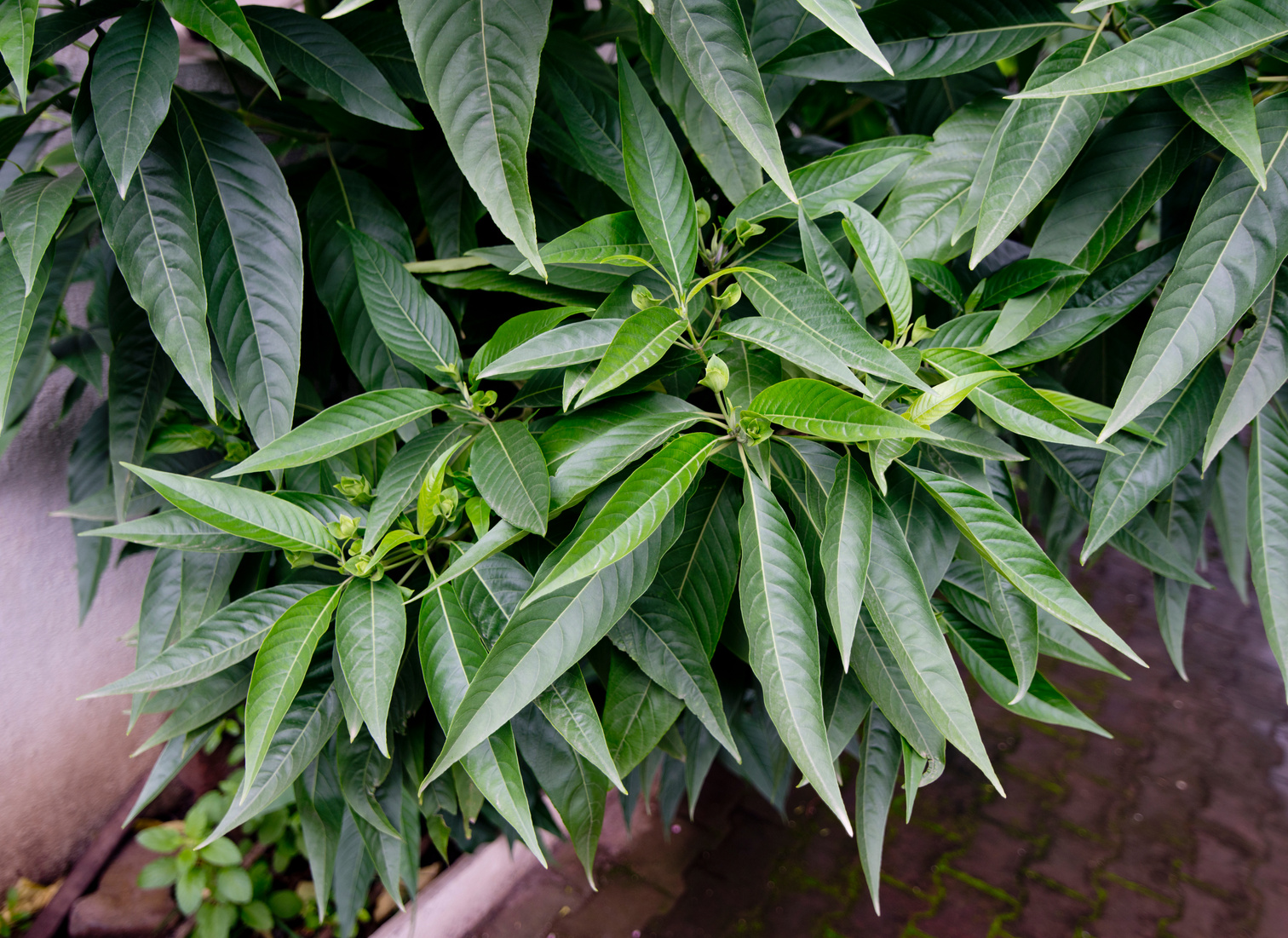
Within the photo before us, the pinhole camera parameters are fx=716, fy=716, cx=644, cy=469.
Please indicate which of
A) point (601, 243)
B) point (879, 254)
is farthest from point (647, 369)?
point (879, 254)

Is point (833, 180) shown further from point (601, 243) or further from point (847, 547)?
point (847, 547)

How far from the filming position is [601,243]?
750 millimetres

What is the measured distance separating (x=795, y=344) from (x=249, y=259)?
0.59 m

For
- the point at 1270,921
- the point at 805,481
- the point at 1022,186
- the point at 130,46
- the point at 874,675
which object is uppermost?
the point at 130,46

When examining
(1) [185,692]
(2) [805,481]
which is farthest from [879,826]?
(1) [185,692]

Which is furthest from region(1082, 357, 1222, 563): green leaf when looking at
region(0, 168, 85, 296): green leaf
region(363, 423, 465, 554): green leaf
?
region(0, 168, 85, 296): green leaf

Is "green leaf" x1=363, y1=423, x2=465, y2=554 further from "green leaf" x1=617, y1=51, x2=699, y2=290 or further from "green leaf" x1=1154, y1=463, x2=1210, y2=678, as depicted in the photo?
"green leaf" x1=1154, y1=463, x2=1210, y2=678

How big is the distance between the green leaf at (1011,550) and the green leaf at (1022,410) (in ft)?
0.24

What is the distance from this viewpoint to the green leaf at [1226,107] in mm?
633

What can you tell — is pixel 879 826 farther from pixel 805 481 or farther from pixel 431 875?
pixel 431 875

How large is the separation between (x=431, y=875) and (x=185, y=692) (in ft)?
3.82

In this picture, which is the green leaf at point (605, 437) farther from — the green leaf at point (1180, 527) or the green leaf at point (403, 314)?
the green leaf at point (1180, 527)

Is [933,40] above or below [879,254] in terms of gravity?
above

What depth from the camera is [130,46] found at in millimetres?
719
